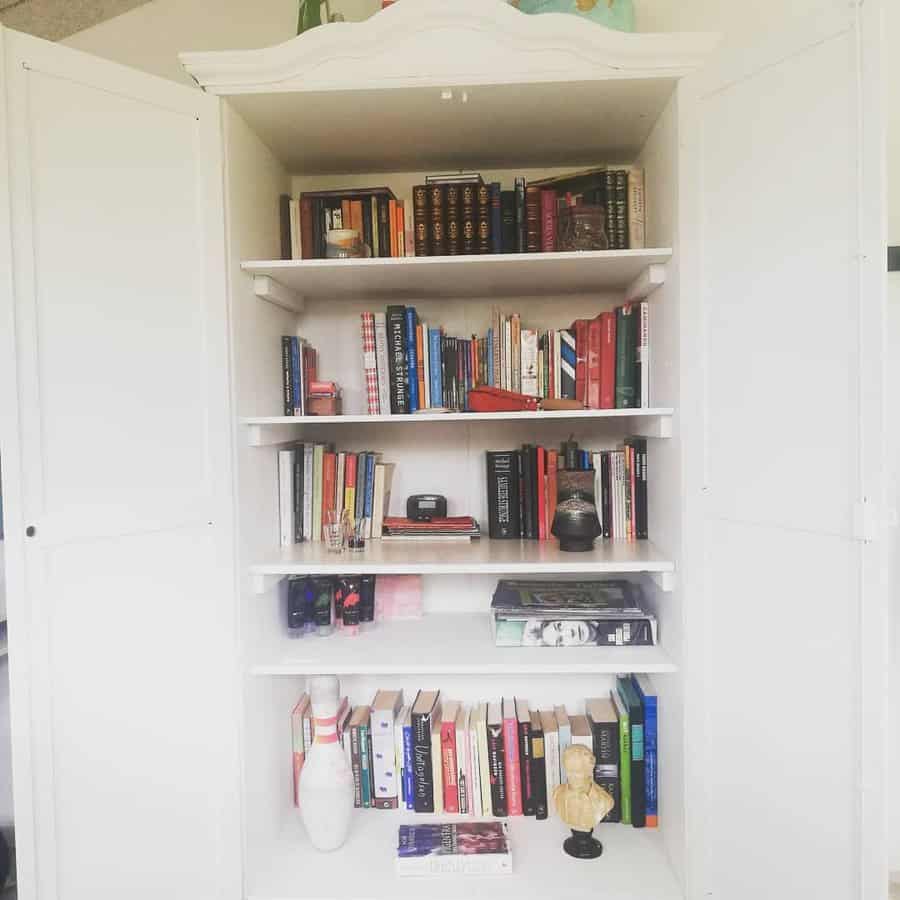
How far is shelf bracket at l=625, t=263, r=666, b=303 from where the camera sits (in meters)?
1.64

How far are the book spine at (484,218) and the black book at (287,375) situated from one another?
0.57 meters

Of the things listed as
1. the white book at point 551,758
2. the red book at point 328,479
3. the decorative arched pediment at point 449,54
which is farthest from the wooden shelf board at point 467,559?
the decorative arched pediment at point 449,54

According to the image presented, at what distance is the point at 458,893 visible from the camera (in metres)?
1.65

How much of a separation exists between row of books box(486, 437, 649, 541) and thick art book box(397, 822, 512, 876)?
75 centimetres

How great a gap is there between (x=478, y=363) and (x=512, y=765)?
3.57 ft

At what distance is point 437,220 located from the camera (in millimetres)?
1762

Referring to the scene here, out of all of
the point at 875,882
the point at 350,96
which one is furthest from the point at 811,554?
the point at 350,96

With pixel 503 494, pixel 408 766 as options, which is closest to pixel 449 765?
pixel 408 766

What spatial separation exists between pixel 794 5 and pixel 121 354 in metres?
1.90

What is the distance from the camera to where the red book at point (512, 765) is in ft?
6.24

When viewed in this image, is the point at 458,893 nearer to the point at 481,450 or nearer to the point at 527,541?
the point at 527,541

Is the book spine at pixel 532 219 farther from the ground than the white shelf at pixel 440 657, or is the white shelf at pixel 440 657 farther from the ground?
the book spine at pixel 532 219

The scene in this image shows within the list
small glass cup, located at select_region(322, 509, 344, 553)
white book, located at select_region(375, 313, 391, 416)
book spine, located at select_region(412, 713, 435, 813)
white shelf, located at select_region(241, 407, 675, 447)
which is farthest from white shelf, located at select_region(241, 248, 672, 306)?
book spine, located at select_region(412, 713, 435, 813)

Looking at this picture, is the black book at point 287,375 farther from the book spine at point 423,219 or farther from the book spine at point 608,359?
the book spine at point 608,359
